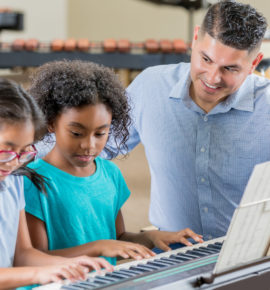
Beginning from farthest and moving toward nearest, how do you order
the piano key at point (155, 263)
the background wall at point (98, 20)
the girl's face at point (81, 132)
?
the background wall at point (98, 20) → the girl's face at point (81, 132) → the piano key at point (155, 263)

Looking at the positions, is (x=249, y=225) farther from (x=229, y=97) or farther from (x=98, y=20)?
(x=98, y=20)

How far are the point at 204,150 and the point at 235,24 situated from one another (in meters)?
0.47

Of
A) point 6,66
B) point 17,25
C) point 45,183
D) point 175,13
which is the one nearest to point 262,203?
point 45,183

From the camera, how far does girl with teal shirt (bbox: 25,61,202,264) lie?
1.56m

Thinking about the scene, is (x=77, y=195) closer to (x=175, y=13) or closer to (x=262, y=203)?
(x=262, y=203)

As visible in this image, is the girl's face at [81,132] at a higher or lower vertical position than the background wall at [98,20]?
higher

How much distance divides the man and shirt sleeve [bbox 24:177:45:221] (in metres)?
0.64

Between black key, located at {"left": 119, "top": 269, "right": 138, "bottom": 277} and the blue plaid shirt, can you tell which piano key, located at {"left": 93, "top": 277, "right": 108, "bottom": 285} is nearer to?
black key, located at {"left": 119, "top": 269, "right": 138, "bottom": 277}

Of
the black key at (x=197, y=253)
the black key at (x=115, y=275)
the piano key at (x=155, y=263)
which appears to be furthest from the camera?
the black key at (x=197, y=253)

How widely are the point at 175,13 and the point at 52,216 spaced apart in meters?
8.98

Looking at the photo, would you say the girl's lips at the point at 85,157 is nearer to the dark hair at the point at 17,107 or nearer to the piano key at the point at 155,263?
the dark hair at the point at 17,107

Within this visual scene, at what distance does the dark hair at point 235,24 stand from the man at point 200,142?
30 millimetres

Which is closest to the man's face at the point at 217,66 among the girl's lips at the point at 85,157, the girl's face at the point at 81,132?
the girl's face at the point at 81,132

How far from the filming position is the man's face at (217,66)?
1.76 m
